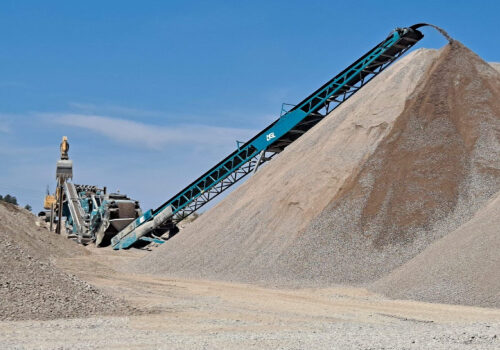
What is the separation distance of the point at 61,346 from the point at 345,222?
887 centimetres

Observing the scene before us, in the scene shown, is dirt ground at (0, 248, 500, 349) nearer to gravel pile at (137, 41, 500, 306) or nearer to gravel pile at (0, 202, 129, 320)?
gravel pile at (0, 202, 129, 320)

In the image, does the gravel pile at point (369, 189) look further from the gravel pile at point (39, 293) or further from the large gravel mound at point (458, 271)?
the gravel pile at point (39, 293)

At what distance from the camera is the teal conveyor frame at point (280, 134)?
19734mm

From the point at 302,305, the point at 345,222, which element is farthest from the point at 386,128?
the point at 302,305

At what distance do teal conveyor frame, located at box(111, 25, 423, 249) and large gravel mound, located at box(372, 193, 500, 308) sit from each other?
7775 mm

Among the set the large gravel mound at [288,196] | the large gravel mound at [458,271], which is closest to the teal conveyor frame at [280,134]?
the large gravel mound at [288,196]

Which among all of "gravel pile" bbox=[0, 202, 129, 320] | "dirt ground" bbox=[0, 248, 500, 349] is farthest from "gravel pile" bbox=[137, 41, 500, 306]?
"gravel pile" bbox=[0, 202, 129, 320]

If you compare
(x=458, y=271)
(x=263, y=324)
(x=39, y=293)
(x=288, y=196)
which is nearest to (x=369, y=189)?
(x=288, y=196)

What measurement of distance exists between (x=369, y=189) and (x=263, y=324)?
7.14 m

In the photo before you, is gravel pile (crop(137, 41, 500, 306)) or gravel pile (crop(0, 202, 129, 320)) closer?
gravel pile (crop(0, 202, 129, 320))

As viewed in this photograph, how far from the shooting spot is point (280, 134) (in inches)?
822

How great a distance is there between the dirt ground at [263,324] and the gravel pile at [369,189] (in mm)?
1462

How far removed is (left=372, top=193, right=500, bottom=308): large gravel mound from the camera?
11.2 metres

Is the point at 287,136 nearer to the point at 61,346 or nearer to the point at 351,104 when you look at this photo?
the point at 351,104
